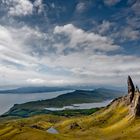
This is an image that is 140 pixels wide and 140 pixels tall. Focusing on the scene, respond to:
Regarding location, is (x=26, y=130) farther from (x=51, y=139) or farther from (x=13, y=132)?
(x=51, y=139)

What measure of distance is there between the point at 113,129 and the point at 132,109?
25.9 meters

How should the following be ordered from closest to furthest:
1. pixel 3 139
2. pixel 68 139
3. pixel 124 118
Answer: pixel 68 139, pixel 3 139, pixel 124 118

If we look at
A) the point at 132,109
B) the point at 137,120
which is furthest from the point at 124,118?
the point at 137,120

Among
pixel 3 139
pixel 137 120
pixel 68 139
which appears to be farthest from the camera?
pixel 137 120

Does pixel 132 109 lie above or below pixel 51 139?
above

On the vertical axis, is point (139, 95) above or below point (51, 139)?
above

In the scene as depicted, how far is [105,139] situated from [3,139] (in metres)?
63.7

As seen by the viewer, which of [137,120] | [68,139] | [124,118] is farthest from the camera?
[124,118]

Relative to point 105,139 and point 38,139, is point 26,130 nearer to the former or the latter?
point 38,139

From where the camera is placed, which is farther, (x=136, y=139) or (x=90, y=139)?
(x=90, y=139)

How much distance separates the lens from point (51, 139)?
146 metres

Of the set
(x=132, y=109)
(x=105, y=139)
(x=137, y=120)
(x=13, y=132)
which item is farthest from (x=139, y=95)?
(x=13, y=132)

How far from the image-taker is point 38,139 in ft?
487

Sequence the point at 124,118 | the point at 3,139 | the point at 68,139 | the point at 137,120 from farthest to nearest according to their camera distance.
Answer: the point at 124,118 → the point at 137,120 → the point at 3,139 → the point at 68,139
